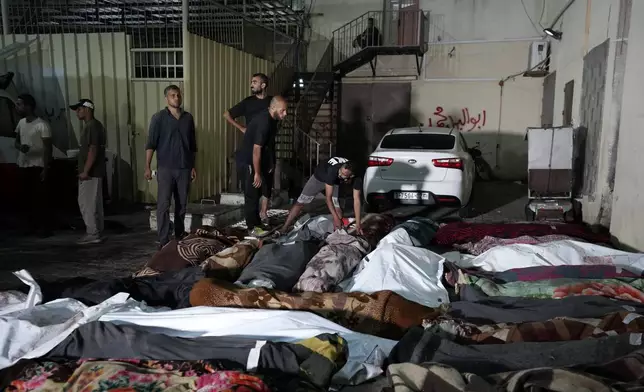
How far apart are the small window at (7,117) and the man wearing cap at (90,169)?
2.64 meters

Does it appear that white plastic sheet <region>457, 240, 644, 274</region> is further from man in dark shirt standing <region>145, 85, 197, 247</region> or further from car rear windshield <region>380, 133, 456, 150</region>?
car rear windshield <region>380, 133, 456, 150</region>

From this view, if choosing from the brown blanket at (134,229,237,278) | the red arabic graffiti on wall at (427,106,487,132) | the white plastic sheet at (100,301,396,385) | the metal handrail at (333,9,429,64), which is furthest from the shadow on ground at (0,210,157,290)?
the red arabic graffiti on wall at (427,106,487,132)

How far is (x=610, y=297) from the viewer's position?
3488mm

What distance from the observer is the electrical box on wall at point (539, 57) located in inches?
494

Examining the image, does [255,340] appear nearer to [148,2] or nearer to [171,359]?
[171,359]

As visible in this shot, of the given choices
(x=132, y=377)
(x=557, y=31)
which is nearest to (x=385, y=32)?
(x=557, y=31)

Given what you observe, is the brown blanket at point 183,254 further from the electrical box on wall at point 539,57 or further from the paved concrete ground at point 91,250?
the electrical box on wall at point 539,57

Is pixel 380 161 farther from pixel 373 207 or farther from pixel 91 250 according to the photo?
pixel 91 250

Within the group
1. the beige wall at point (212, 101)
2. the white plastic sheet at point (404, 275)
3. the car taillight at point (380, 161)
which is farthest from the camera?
the beige wall at point (212, 101)

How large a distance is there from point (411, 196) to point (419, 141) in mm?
1216

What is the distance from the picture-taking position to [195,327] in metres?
2.98

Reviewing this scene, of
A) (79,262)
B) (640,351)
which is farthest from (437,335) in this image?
(79,262)

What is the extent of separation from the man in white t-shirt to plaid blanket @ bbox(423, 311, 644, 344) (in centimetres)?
572

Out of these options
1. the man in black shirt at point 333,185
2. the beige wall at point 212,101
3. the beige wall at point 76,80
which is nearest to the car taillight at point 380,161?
the man in black shirt at point 333,185
